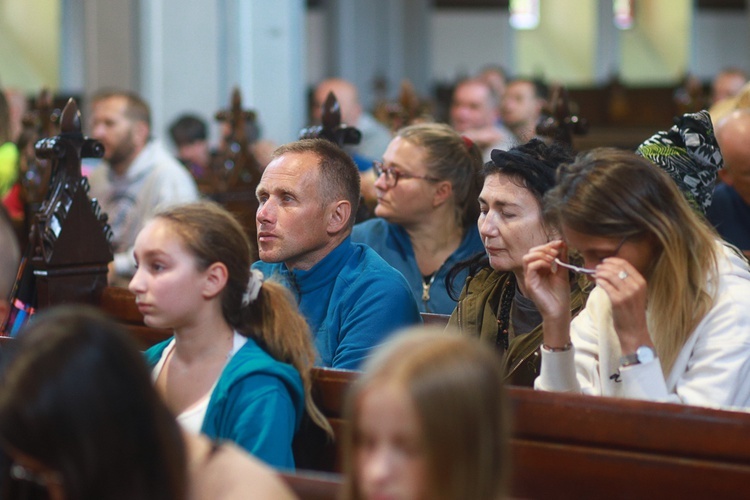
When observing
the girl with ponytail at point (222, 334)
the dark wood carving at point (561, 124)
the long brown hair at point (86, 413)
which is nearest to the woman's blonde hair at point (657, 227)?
the girl with ponytail at point (222, 334)

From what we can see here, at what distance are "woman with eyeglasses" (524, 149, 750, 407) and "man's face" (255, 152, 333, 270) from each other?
882 millimetres

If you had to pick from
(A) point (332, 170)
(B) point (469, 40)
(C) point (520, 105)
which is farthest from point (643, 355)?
(B) point (469, 40)

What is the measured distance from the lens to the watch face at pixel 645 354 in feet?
7.41

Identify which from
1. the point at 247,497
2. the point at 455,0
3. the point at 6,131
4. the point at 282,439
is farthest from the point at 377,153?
the point at 455,0

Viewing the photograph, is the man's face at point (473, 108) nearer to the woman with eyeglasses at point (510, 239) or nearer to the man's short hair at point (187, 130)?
the man's short hair at point (187, 130)

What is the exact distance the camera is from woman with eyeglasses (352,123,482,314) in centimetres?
396

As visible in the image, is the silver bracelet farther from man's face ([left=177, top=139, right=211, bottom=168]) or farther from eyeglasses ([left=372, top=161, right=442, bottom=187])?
man's face ([left=177, top=139, right=211, bottom=168])

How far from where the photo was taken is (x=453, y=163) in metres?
4.00

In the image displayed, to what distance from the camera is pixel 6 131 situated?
4.50 meters

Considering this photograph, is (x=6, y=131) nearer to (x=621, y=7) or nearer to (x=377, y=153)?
(x=377, y=153)

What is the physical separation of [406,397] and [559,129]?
254 centimetres

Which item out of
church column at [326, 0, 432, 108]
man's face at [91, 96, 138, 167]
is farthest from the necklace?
church column at [326, 0, 432, 108]

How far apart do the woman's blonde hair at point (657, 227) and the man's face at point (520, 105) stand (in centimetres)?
571

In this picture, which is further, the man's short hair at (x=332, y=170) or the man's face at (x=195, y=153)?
the man's face at (x=195, y=153)
